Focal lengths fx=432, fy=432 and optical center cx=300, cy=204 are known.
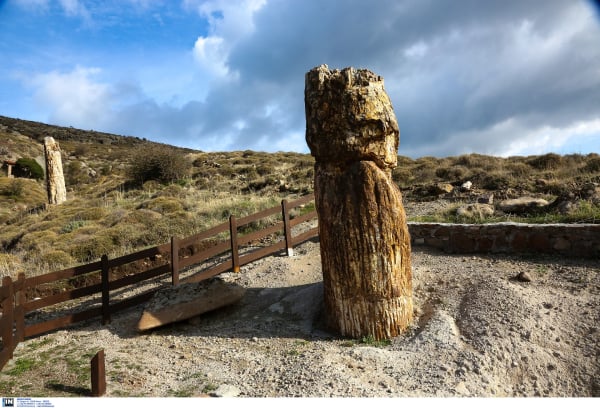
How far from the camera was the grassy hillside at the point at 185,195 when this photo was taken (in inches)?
505

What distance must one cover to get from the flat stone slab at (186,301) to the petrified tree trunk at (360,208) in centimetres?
218

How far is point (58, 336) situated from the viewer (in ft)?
23.2

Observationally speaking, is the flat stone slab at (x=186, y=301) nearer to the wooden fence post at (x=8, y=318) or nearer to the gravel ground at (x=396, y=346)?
the gravel ground at (x=396, y=346)

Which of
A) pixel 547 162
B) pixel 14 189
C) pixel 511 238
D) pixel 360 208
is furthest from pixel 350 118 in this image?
pixel 14 189

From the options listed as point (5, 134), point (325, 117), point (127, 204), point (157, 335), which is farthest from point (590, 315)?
point (5, 134)

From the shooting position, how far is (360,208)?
5633 mm

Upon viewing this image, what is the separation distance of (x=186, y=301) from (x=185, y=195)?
583 inches

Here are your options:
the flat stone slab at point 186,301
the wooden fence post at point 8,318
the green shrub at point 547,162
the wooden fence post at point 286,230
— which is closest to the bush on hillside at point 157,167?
the wooden fence post at point 286,230

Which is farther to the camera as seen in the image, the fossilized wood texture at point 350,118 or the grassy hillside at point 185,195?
the grassy hillside at point 185,195

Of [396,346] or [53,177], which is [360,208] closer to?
[396,346]

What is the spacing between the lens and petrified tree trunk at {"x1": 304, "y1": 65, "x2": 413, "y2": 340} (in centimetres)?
564

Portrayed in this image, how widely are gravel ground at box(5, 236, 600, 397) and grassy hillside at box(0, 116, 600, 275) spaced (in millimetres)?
3190

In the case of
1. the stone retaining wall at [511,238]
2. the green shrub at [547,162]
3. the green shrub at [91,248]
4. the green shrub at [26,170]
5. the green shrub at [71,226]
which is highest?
the green shrub at [26,170]

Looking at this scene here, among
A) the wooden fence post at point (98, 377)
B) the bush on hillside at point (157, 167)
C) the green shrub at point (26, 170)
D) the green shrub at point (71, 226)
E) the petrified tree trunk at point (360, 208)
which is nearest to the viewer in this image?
the wooden fence post at point (98, 377)
